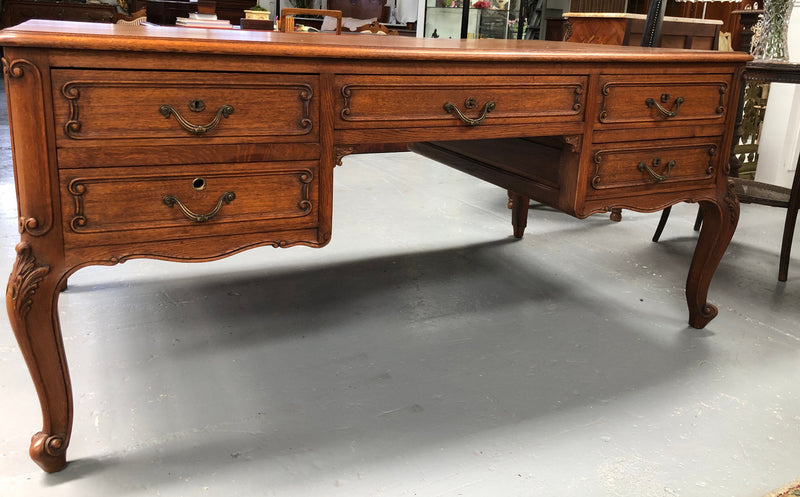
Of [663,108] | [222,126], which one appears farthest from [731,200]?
[222,126]

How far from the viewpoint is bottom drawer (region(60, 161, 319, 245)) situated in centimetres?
128

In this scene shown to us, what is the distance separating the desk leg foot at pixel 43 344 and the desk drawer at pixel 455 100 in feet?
2.18

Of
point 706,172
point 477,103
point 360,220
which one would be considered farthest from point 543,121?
point 360,220

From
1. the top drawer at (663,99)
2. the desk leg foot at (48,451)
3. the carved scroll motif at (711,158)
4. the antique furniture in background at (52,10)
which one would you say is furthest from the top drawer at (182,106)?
the antique furniture in background at (52,10)

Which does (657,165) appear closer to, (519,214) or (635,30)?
(519,214)

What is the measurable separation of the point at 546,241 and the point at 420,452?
1673mm

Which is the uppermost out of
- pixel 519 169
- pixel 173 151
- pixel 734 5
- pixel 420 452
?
pixel 734 5

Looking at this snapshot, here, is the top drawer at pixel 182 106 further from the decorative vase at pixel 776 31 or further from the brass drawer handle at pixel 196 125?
the decorative vase at pixel 776 31

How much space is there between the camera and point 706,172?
79.3 inches

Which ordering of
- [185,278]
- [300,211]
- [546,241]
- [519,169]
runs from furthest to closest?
[546,241]
[185,278]
[519,169]
[300,211]

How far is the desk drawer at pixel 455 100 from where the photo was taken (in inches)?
57.9

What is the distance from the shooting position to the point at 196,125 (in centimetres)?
133

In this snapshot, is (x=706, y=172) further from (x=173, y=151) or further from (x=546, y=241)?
(x=173, y=151)

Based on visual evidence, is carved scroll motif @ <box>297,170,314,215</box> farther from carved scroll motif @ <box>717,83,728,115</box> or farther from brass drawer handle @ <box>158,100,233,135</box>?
carved scroll motif @ <box>717,83,728,115</box>
